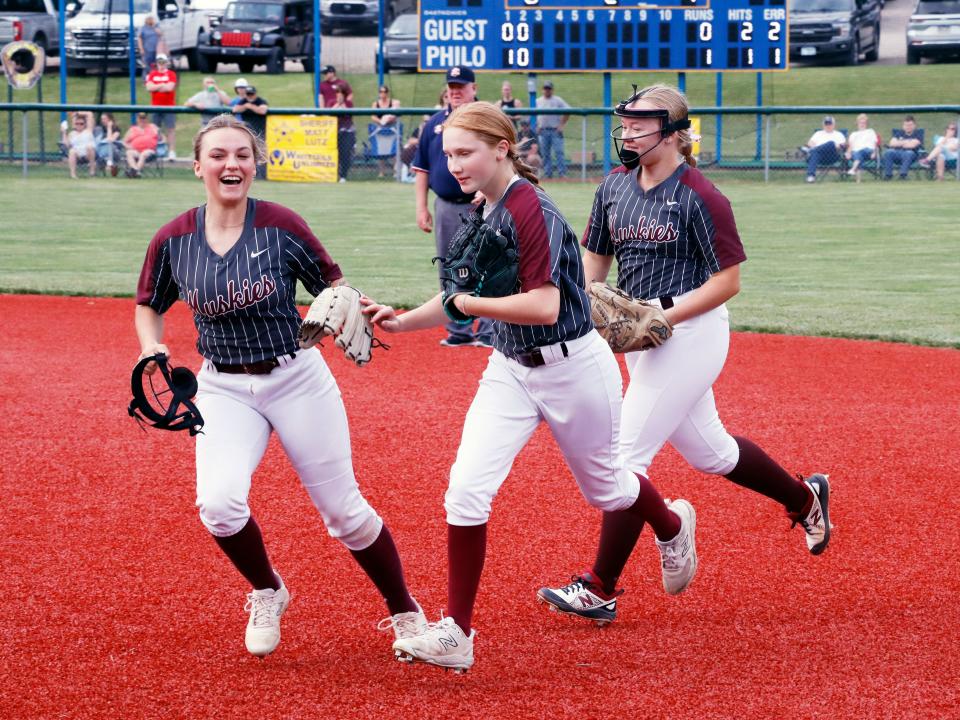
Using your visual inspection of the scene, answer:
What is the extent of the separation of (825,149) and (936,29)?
508 inches

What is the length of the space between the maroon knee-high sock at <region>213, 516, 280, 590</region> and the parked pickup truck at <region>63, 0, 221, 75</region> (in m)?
29.9

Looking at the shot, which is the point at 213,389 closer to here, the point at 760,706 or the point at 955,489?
the point at 760,706

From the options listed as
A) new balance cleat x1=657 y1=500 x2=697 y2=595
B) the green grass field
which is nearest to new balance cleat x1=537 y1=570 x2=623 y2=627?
new balance cleat x1=657 y1=500 x2=697 y2=595

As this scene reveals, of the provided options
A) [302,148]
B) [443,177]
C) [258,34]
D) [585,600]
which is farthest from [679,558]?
[258,34]

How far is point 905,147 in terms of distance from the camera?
21641mm

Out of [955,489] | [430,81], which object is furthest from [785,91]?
[955,489]

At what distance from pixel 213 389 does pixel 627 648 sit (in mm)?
1612

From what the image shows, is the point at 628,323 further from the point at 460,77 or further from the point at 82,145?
the point at 82,145

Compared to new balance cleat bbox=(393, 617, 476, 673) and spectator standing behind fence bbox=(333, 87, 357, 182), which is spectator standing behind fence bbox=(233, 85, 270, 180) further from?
new balance cleat bbox=(393, 617, 476, 673)

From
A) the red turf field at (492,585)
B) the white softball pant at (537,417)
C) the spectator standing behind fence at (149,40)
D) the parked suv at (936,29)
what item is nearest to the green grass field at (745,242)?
the red turf field at (492,585)

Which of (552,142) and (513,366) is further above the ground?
(552,142)

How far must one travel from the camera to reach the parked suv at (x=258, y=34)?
34.0m

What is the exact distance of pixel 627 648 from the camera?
4.47 meters

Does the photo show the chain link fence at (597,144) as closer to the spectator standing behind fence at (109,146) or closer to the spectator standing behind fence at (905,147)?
the spectator standing behind fence at (905,147)
